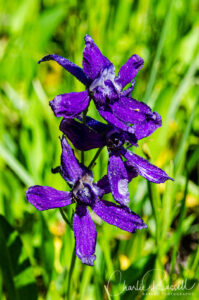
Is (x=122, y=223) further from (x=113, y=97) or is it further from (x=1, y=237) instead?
(x=1, y=237)

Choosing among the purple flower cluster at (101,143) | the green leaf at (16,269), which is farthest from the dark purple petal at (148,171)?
the green leaf at (16,269)

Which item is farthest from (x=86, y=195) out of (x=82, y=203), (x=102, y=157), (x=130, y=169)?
(x=102, y=157)

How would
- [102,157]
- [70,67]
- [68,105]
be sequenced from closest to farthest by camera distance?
[68,105]
[70,67]
[102,157]

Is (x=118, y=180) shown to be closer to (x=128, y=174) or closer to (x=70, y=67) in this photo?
(x=128, y=174)

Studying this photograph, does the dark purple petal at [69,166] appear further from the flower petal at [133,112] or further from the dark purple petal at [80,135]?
the flower petal at [133,112]

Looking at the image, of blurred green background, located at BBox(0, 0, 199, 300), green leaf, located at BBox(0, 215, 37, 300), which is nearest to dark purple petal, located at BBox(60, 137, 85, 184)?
blurred green background, located at BBox(0, 0, 199, 300)

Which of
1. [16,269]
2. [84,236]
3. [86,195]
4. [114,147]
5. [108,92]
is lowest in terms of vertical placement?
[16,269]
